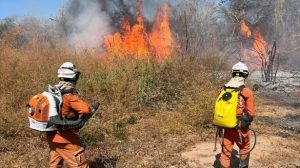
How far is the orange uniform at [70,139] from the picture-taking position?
5.34m

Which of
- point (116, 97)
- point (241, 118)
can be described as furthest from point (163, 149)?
point (116, 97)

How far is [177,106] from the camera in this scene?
39.1 feet

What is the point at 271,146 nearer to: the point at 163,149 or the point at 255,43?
the point at 163,149

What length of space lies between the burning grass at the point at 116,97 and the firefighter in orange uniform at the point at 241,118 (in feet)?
6.56

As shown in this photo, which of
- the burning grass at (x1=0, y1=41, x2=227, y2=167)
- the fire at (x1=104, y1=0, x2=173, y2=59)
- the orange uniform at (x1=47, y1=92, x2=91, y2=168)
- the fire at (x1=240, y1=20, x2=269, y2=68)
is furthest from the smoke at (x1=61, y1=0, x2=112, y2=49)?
the orange uniform at (x1=47, y1=92, x2=91, y2=168)

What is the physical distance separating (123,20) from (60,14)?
4277mm

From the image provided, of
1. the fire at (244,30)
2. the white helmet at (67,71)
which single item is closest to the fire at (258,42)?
the fire at (244,30)

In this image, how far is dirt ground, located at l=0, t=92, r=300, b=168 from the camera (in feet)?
25.2

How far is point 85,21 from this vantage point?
2492cm

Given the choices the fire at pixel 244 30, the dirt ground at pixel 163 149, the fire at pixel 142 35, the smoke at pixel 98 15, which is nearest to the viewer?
the dirt ground at pixel 163 149

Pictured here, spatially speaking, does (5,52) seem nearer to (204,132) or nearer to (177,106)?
(177,106)

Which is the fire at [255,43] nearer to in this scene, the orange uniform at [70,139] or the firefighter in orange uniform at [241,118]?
the firefighter in orange uniform at [241,118]

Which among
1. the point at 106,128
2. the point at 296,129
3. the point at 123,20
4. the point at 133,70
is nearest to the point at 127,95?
the point at 133,70

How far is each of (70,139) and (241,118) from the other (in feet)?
8.50
